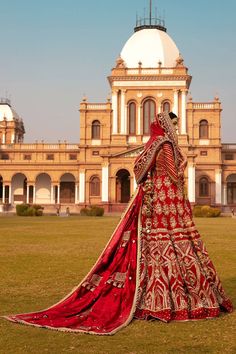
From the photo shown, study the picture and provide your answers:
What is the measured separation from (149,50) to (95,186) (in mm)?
15695

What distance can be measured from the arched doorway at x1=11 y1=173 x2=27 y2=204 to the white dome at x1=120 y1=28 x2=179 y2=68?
17784mm

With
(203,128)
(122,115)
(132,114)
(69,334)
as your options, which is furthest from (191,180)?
(69,334)

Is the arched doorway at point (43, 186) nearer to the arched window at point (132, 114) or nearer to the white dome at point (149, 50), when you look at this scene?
the arched window at point (132, 114)

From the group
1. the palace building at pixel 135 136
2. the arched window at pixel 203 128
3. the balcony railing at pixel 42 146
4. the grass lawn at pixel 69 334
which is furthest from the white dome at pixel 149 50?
the grass lawn at pixel 69 334

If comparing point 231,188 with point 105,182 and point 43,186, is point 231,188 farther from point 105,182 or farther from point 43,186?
point 43,186

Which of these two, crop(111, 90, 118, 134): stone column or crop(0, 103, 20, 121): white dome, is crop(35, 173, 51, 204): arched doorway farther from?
crop(0, 103, 20, 121): white dome

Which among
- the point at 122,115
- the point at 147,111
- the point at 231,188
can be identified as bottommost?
the point at 231,188

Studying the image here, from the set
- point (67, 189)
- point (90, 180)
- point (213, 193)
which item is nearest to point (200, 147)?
point (213, 193)

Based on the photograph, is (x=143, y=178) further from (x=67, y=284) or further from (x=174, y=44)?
(x=174, y=44)

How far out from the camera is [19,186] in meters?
59.7

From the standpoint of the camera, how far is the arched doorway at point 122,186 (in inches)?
2015

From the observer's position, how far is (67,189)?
58.6 meters

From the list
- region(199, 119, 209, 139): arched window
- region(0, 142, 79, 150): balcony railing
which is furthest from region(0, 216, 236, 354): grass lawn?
region(0, 142, 79, 150): balcony railing

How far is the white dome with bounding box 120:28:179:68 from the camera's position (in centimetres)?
5472
